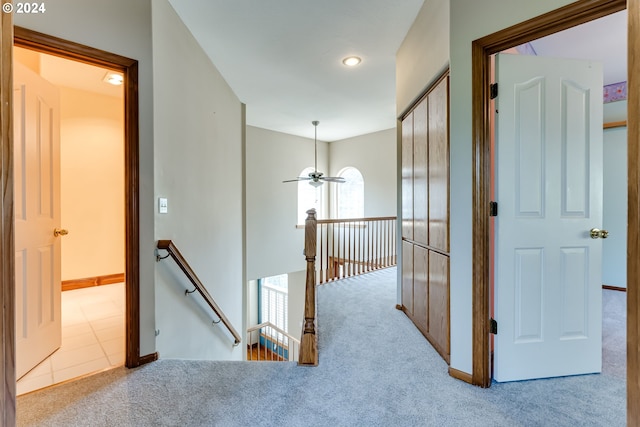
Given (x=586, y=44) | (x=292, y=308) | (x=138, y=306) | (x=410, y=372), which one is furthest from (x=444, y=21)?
(x=292, y=308)

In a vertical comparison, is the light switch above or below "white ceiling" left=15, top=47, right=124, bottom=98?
below

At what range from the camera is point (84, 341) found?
2439 mm

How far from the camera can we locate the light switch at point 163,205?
2116mm

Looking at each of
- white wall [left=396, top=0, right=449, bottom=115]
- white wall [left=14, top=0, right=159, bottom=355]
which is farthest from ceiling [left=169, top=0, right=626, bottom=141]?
white wall [left=14, top=0, right=159, bottom=355]

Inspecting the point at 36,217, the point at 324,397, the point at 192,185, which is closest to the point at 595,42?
the point at 324,397

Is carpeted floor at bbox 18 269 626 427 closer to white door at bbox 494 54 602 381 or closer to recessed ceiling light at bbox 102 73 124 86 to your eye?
white door at bbox 494 54 602 381

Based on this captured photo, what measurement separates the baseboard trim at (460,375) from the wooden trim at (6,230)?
81.0 inches

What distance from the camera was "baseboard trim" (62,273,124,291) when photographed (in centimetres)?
373

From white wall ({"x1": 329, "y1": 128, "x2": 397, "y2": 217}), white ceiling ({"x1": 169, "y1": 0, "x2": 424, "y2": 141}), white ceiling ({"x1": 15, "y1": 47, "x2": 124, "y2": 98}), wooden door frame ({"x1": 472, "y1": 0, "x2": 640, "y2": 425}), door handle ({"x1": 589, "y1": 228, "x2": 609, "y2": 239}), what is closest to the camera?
wooden door frame ({"x1": 472, "y1": 0, "x2": 640, "y2": 425})

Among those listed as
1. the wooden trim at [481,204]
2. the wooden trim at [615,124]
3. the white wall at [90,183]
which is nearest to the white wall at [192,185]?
the white wall at [90,183]

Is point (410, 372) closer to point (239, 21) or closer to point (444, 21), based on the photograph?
point (444, 21)

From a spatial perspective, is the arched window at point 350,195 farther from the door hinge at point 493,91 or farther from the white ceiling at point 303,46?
the door hinge at point 493,91

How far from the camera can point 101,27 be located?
1839 millimetres

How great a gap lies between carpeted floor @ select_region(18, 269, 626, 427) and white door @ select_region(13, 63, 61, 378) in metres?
0.55
